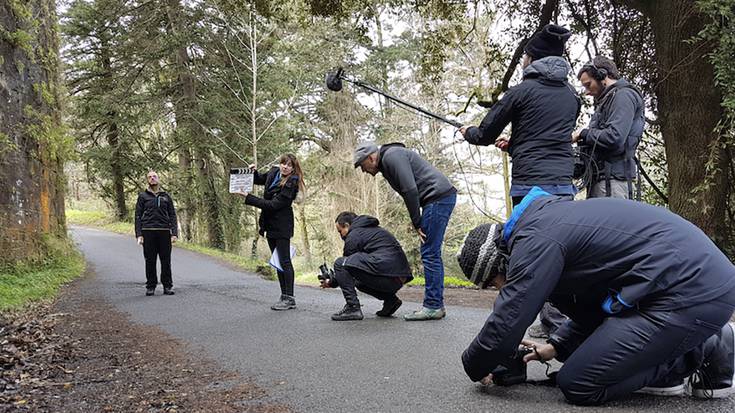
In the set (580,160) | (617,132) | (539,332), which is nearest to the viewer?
(617,132)

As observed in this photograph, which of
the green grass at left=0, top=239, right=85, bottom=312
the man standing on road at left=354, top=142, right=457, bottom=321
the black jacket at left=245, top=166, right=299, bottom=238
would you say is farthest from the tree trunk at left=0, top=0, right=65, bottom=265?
the man standing on road at left=354, top=142, right=457, bottom=321

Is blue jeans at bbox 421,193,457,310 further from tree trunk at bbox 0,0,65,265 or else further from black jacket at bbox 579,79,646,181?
tree trunk at bbox 0,0,65,265

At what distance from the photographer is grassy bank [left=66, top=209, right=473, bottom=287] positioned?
12.5m

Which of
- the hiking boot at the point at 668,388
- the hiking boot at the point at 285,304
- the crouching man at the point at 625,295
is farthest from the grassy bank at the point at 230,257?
the crouching man at the point at 625,295

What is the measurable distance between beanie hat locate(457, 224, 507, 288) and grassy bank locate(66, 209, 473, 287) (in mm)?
7708

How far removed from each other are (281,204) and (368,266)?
5.22 feet

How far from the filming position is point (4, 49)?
946 cm

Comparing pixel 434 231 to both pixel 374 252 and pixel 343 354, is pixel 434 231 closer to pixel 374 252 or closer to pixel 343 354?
pixel 374 252

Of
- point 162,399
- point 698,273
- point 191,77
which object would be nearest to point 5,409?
point 162,399

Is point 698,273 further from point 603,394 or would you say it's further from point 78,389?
point 78,389

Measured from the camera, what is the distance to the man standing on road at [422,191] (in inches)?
210

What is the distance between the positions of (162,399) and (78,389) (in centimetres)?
78

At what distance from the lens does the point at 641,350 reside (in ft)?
8.87

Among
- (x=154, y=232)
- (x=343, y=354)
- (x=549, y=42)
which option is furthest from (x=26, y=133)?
(x=549, y=42)
